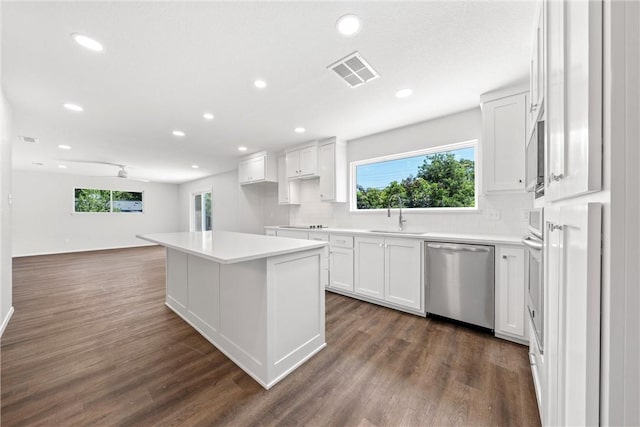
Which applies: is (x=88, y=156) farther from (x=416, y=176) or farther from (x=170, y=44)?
(x=416, y=176)

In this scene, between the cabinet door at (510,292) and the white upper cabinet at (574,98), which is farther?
the cabinet door at (510,292)

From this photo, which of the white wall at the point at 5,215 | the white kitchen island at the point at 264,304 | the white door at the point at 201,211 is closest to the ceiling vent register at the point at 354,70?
the white kitchen island at the point at 264,304

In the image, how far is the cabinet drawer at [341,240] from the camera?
3186mm

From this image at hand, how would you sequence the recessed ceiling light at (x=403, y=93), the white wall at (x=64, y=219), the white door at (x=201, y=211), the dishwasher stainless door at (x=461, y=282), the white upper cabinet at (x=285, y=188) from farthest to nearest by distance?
1. the white door at (x=201, y=211)
2. the white wall at (x=64, y=219)
3. the white upper cabinet at (x=285, y=188)
4. the recessed ceiling light at (x=403, y=93)
5. the dishwasher stainless door at (x=461, y=282)

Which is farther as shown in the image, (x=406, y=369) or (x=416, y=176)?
(x=416, y=176)

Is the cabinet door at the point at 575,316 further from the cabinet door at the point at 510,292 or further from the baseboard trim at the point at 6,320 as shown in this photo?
the baseboard trim at the point at 6,320

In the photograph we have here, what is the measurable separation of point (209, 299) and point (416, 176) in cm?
299

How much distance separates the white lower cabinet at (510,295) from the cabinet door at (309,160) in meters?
2.82

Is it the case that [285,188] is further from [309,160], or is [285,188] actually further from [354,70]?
[354,70]

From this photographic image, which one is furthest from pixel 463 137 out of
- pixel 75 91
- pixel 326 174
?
pixel 75 91

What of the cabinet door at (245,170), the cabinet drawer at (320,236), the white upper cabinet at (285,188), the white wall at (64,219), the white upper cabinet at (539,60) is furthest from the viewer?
the white wall at (64,219)

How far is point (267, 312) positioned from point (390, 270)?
5.60 ft

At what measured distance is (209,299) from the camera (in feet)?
7.18

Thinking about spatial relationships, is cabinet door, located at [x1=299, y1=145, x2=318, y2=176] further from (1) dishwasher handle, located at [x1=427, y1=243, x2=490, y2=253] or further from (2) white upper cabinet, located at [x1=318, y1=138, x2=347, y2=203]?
(1) dishwasher handle, located at [x1=427, y1=243, x2=490, y2=253]
